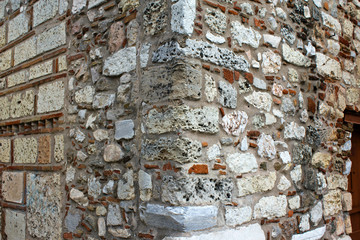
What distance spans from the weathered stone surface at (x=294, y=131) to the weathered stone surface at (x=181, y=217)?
966 mm

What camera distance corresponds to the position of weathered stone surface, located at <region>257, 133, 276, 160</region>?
241cm

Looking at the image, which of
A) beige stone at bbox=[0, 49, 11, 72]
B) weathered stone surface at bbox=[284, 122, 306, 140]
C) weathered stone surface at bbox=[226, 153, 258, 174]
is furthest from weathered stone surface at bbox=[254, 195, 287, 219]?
beige stone at bbox=[0, 49, 11, 72]

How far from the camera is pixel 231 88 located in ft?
7.38

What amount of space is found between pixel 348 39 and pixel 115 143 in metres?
2.61

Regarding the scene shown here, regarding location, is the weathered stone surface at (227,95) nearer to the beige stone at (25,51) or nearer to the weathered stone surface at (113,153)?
the weathered stone surface at (113,153)

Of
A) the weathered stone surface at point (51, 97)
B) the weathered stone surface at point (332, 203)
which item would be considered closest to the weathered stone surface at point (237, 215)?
the weathered stone surface at point (332, 203)

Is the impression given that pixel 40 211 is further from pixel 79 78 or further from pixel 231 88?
pixel 231 88

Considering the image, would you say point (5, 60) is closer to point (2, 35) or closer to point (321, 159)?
point (2, 35)

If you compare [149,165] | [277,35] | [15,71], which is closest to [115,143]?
[149,165]

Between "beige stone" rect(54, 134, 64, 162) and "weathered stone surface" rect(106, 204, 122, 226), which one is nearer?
"weathered stone surface" rect(106, 204, 122, 226)

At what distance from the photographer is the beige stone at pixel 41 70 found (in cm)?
300

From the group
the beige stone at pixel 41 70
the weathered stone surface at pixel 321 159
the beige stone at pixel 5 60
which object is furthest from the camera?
the beige stone at pixel 5 60

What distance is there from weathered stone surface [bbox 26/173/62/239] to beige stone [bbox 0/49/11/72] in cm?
127

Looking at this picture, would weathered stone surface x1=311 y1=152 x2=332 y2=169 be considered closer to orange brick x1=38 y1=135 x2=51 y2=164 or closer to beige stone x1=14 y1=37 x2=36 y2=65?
orange brick x1=38 y1=135 x2=51 y2=164
